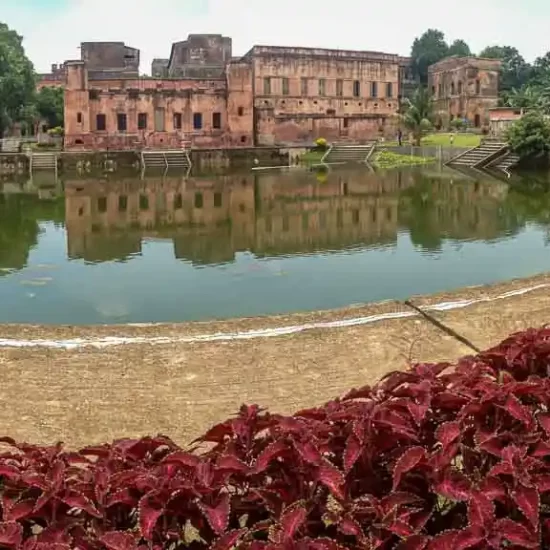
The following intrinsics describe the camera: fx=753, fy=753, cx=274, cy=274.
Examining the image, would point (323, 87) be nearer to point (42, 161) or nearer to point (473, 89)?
point (473, 89)

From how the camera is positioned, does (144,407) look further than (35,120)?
No

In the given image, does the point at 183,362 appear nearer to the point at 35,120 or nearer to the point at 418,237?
the point at 418,237

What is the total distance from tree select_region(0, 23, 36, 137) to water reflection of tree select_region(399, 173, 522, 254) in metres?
21.7

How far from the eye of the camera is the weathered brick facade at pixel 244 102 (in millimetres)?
36812

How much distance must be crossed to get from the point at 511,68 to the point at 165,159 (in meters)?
38.5

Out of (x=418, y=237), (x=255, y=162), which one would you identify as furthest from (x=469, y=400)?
(x=255, y=162)

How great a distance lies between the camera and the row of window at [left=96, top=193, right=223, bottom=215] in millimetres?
19500

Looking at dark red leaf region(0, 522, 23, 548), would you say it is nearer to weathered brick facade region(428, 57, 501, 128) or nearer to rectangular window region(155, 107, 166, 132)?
rectangular window region(155, 107, 166, 132)

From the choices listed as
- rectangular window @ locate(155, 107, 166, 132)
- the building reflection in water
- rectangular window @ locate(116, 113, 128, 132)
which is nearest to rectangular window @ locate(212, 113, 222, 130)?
rectangular window @ locate(155, 107, 166, 132)

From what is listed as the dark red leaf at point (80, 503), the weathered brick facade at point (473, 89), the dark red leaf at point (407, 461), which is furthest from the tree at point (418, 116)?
the dark red leaf at point (80, 503)

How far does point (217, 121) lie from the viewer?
1500 inches

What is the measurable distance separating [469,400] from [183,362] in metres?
3.11

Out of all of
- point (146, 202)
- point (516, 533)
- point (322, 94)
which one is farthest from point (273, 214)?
point (322, 94)

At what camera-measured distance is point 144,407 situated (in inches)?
163
